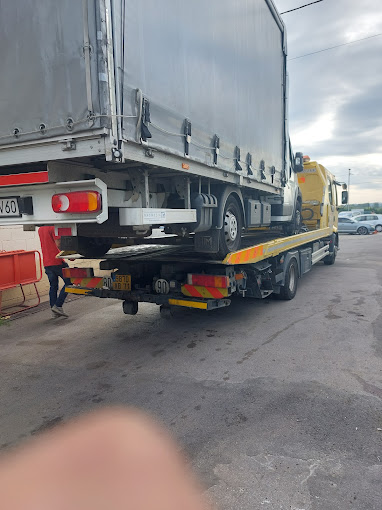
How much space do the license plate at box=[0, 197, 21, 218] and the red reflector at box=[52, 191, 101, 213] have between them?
19.8 inches

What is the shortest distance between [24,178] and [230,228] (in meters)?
2.95

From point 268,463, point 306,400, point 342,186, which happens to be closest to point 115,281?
point 306,400

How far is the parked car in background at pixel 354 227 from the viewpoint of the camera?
95.8 ft

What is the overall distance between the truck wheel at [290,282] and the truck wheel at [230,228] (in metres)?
1.92

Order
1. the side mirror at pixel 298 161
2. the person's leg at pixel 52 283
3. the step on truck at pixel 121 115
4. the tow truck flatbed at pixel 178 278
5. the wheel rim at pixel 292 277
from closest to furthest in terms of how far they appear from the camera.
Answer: the step on truck at pixel 121 115
the tow truck flatbed at pixel 178 278
the person's leg at pixel 52 283
the wheel rim at pixel 292 277
the side mirror at pixel 298 161

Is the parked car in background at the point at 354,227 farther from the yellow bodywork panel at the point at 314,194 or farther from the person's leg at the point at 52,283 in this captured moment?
the person's leg at the point at 52,283

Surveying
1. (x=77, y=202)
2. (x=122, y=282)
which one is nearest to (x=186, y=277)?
(x=122, y=282)

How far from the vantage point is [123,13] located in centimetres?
312

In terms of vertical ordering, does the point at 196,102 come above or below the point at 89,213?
above

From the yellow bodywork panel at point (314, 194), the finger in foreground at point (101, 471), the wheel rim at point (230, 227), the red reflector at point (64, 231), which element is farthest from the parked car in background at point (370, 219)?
the finger in foreground at point (101, 471)

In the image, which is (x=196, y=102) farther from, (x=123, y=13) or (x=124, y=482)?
(x=124, y=482)

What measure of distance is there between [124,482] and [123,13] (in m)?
3.55

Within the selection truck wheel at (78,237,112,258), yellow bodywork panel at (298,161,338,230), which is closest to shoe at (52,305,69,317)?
truck wheel at (78,237,112,258)

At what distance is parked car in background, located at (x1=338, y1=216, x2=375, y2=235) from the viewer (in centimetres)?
2920
